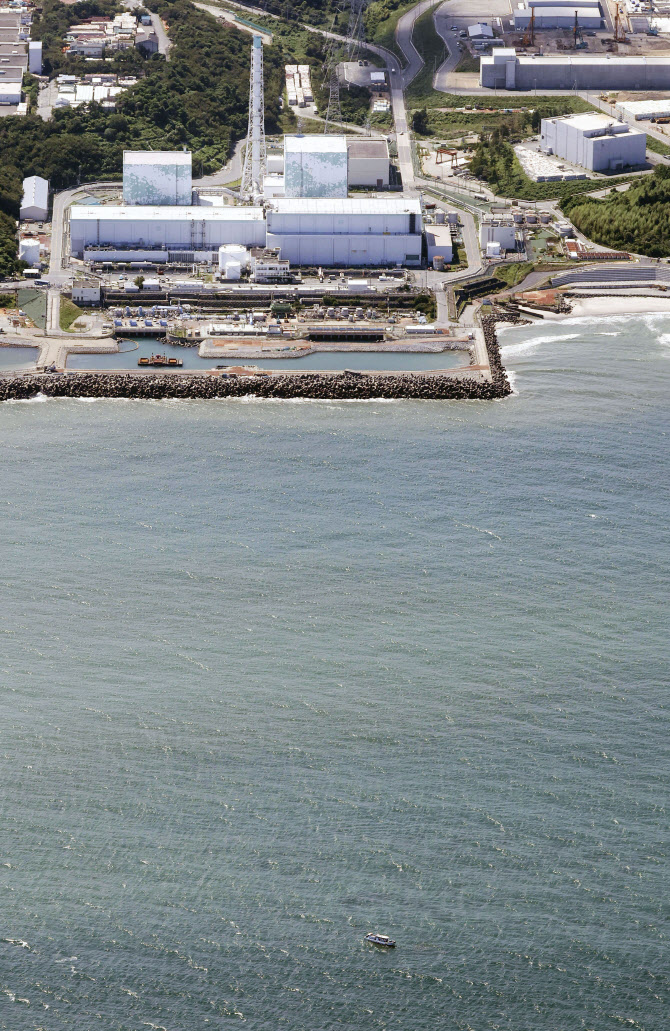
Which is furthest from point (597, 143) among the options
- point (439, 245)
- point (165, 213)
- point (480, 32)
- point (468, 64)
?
point (165, 213)

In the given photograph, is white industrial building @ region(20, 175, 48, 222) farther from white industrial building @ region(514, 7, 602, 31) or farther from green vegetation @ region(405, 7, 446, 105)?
white industrial building @ region(514, 7, 602, 31)

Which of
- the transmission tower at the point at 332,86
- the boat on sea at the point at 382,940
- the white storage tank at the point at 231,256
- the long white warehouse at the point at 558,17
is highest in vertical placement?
the long white warehouse at the point at 558,17

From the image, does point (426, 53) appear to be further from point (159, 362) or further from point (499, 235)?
point (159, 362)

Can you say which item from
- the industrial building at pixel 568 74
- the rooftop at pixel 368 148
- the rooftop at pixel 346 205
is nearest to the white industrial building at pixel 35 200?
the rooftop at pixel 346 205

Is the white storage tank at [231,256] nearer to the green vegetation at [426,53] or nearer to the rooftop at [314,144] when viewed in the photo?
the rooftop at [314,144]

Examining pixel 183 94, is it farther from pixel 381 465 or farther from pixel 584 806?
pixel 584 806

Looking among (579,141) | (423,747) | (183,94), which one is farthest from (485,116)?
(423,747)

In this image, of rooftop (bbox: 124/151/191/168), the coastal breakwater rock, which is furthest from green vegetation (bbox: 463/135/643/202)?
the coastal breakwater rock
